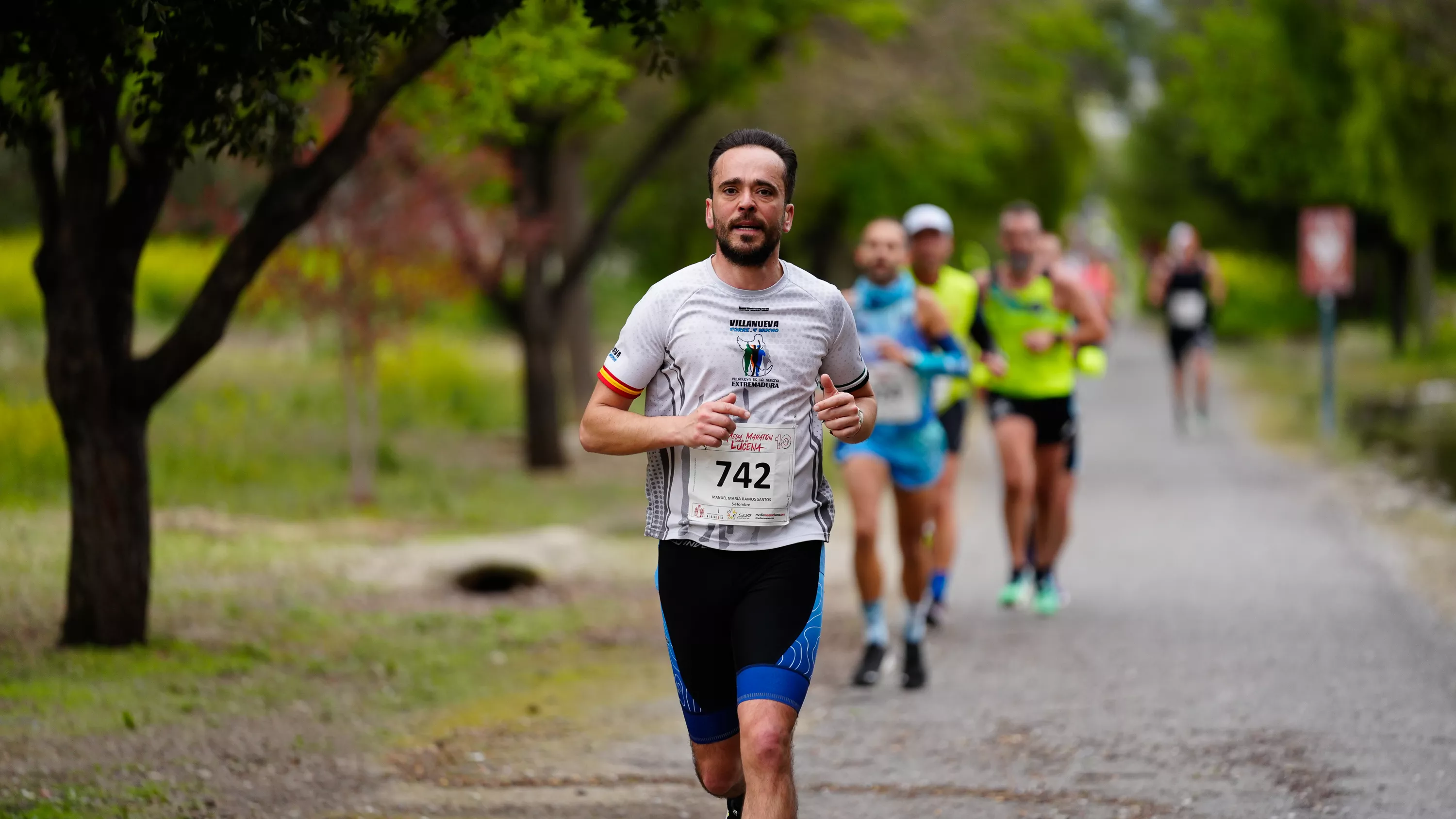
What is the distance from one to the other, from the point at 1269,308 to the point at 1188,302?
37.8 metres

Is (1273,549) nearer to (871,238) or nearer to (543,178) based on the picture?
(871,238)

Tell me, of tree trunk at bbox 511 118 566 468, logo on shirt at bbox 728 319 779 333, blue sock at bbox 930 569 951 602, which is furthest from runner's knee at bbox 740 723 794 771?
tree trunk at bbox 511 118 566 468

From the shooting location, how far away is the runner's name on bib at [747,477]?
16.3ft

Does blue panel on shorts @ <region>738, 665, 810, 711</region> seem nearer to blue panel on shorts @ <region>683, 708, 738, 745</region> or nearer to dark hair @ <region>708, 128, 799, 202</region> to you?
blue panel on shorts @ <region>683, 708, 738, 745</region>

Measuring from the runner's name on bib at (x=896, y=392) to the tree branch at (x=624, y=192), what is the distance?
30.0ft

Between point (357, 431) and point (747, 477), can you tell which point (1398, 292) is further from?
point (747, 477)

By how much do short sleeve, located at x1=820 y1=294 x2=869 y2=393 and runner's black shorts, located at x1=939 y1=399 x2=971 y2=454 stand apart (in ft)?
18.5

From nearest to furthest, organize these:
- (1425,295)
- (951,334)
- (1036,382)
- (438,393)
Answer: (951,334) < (1036,382) < (438,393) < (1425,295)

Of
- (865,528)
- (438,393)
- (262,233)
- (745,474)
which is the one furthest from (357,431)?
(745,474)

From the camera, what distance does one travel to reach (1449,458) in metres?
19.2

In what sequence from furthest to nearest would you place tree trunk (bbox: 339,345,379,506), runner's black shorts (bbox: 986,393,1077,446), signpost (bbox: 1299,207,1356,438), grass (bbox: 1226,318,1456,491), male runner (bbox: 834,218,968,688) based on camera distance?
signpost (bbox: 1299,207,1356,438) < grass (bbox: 1226,318,1456,491) < tree trunk (bbox: 339,345,379,506) < runner's black shorts (bbox: 986,393,1077,446) < male runner (bbox: 834,218,968,688)

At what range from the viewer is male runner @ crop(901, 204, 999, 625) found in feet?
31.4

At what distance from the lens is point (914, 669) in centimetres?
876

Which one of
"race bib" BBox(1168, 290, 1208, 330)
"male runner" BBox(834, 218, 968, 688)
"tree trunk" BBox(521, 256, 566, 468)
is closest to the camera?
"male runner" BBox(834, 218, 968, 688)
